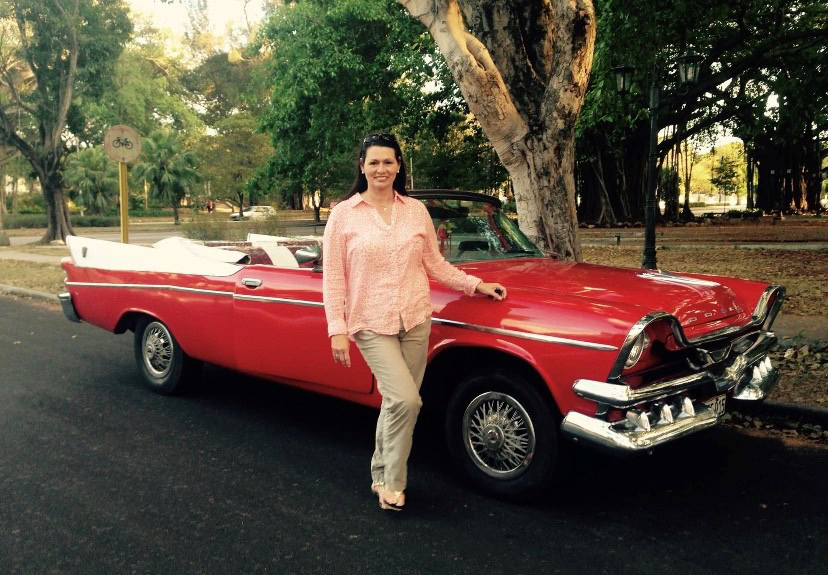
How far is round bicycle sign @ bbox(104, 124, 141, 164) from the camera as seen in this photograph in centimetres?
1059

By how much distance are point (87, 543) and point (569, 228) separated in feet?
18.1

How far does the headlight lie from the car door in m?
1.47

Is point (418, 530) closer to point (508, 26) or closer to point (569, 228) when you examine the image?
point (569, 228)

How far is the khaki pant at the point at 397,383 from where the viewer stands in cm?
345

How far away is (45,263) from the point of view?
17141 mm

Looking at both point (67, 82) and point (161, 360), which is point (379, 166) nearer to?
point (161, 360)

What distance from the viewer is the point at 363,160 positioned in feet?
11.5

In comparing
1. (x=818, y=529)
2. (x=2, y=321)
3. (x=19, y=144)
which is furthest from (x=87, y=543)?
(x=19, y=144)

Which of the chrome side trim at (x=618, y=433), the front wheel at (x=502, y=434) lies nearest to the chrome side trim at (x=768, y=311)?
the chrome side trim at (x=618, y=433)

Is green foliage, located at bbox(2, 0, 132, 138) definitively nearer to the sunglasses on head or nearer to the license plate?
the sunglasses on head

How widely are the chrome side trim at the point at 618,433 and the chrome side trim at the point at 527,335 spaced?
310mm

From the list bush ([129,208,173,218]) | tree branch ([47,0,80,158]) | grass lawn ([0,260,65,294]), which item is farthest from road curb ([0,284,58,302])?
bush ([129,208,173,218])

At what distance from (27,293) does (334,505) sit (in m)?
10.3

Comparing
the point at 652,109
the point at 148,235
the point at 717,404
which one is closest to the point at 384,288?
the point at 717,404
